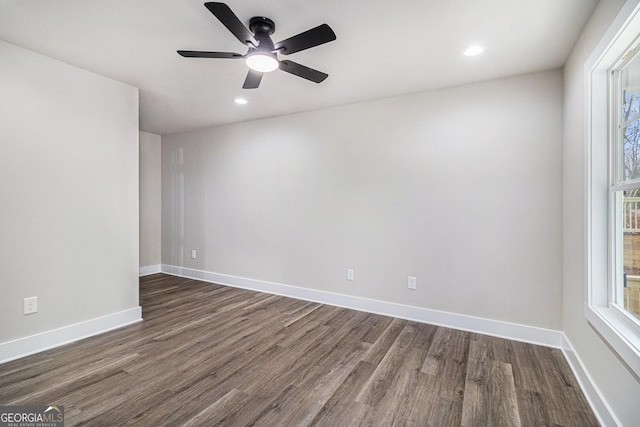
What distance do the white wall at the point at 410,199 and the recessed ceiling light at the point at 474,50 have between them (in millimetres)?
619

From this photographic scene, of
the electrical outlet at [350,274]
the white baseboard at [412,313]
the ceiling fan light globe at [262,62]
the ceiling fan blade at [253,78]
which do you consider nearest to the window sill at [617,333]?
the white baseboard at [412,313]

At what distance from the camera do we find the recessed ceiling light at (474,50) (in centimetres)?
227

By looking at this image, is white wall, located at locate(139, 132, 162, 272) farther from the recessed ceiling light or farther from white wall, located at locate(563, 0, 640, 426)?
white wall, located at locate(563, 0, 640, 426)

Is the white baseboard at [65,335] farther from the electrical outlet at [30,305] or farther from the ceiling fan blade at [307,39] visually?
the ceiling fan blade at [307,39]

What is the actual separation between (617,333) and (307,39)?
2.36 metres

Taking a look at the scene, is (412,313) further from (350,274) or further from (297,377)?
(297,377)

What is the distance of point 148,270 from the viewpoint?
5152 mm

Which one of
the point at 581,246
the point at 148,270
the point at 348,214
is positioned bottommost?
the point at 148,270

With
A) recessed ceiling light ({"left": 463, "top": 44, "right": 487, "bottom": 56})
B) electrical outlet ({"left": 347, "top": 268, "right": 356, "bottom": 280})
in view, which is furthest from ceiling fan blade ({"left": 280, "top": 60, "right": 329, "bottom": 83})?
electrical outlet ({"left": 347, "top": 268, "right": 356, "bottom": 280})

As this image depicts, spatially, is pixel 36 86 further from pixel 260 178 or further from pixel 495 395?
pixel 495 395

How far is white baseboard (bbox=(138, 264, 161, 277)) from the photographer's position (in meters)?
5.03

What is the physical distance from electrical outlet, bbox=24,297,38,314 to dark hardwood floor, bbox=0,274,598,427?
0.36 meters

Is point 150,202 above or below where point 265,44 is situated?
below

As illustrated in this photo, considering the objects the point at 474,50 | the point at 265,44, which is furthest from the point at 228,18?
the point at 474,50
